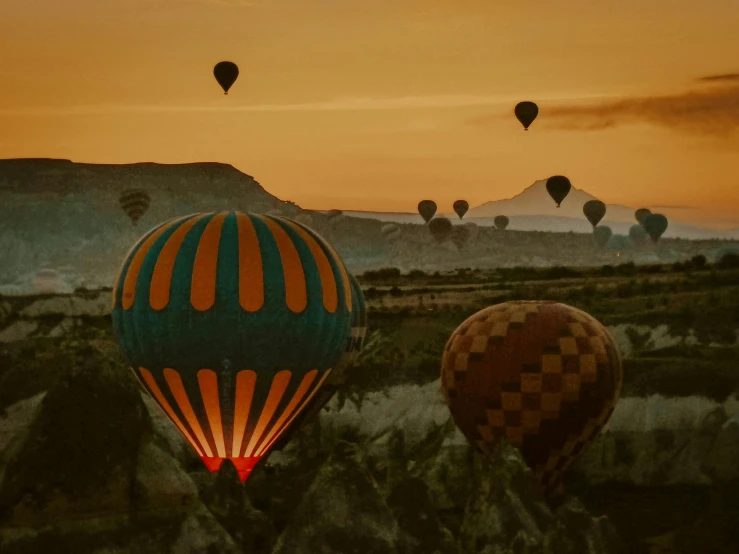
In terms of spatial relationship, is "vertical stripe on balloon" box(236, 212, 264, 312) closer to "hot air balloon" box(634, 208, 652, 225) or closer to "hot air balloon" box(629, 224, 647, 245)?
"hot air balloon" box(634, 208, 652, 225)

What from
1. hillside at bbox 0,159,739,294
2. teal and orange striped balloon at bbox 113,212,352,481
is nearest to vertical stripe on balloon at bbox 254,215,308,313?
teal and orange striped balloon at bbox 113,212,352,481

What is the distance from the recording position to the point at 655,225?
12012cm

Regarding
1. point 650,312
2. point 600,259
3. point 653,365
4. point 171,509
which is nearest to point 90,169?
point 600,259

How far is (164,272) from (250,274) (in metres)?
1.36

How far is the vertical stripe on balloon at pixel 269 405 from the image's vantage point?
2430 cm

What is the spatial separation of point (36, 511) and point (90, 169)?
6515 inches

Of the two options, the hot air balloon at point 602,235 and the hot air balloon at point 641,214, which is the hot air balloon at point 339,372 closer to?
the hot air balloon at point 641,214

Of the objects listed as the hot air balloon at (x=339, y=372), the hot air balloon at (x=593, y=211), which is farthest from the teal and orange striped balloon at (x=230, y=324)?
the hot air balloon at (x=593, y=211)

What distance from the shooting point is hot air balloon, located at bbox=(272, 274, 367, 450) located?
25436mm

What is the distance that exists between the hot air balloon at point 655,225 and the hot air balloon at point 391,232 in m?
52.1

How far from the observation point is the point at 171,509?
21.0 m

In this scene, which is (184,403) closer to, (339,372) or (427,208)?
(339,372)

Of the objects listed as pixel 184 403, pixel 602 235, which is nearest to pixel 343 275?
pixel 184 403

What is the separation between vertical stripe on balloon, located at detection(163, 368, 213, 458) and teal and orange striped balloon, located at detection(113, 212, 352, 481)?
16mm
